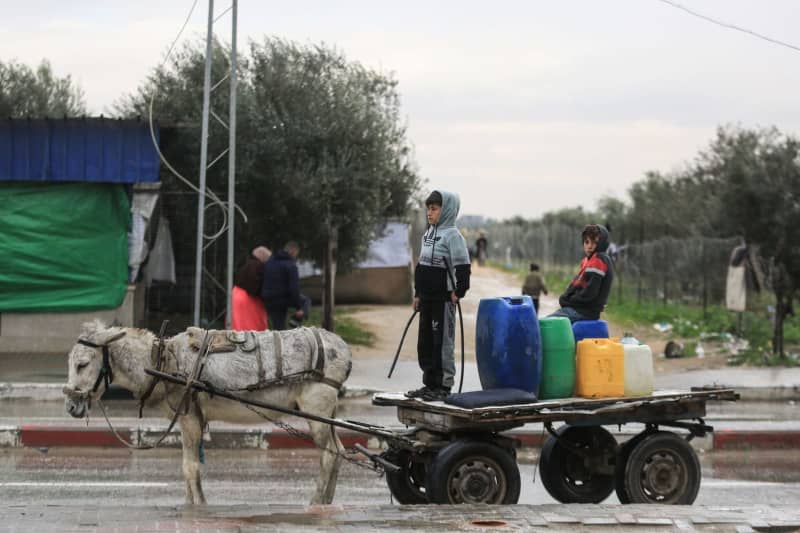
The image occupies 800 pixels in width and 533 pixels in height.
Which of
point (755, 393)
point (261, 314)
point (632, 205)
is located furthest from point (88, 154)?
point (632, 205)

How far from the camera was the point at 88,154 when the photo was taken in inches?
739

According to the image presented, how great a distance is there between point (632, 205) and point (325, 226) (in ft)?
154

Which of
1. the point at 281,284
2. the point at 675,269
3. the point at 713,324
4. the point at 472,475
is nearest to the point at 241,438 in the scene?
the point at 281,284

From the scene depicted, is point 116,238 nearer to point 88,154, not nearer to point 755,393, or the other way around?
point 88,154

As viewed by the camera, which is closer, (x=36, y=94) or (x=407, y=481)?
(x=407, y=481)

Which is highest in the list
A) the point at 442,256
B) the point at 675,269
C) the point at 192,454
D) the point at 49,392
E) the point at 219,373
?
the point at 675,269

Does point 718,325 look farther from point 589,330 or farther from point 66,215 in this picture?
point 589,330

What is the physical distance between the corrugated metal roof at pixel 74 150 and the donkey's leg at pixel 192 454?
10775mm

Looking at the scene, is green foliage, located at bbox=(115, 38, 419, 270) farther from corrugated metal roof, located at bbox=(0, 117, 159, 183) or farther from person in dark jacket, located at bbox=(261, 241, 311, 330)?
person in dark jacket, located at bbox=(261, 241, 311, 330)

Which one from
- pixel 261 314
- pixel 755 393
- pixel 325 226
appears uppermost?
pixel 325 226

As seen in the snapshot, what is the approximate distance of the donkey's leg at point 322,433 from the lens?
28.9 feet

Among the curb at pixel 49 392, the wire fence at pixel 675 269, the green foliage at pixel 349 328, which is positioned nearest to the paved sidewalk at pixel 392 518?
the curb at pixel 49 392

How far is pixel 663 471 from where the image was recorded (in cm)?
882

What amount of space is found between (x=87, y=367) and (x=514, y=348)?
9.74 ft
